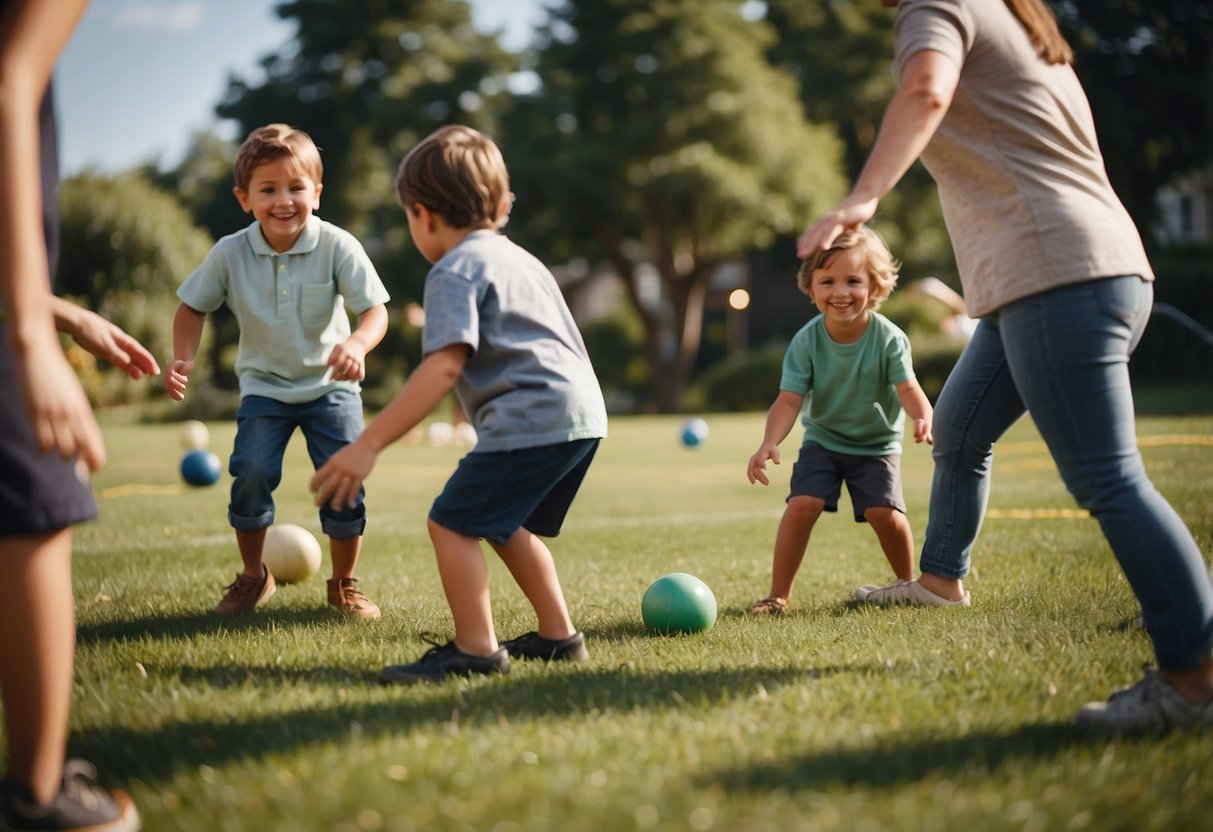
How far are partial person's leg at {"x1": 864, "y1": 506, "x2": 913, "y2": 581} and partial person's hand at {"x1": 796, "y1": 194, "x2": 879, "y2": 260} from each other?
2.34m

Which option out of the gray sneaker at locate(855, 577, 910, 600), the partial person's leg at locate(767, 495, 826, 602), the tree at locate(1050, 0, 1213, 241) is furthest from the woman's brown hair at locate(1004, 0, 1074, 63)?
the tree at locate(1050, 0, 1213, 241)

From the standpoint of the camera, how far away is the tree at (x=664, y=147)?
34438 millimetres

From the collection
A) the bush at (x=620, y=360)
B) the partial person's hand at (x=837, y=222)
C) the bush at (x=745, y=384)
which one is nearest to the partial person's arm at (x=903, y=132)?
the partial person's hand at (x=837, y=222)

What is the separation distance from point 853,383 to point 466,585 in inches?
88.2

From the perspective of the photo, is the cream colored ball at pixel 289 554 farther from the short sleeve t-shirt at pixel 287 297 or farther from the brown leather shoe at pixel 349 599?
the short sleeve t-shirt at pixel 287 297

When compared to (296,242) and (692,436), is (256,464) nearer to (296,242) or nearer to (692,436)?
(296,242)

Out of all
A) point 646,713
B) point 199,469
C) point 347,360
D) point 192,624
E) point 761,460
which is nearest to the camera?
point 646,713

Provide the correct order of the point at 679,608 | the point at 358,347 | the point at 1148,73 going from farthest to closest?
the point at 1148,73 → the point at 679,608 → the point at 358,347

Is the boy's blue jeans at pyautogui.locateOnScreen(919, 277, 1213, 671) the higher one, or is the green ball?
the boy's blue jeans at pyautogui.locateOnScreen(919, 277, 1213, 671)

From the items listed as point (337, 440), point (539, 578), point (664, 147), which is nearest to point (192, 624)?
point (337, 440)

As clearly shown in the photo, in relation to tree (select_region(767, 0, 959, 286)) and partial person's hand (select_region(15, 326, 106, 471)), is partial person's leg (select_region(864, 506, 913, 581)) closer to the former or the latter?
partial person's hand (select_region(15, 326, 106, 471))

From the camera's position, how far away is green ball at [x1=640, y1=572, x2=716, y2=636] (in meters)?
4.35

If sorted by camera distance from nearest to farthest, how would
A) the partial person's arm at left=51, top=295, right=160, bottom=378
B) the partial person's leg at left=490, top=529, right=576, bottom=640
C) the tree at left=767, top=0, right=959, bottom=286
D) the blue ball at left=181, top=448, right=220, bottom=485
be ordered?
the partial person's arm at left=51, top=295, right=160, bottom=378 < the partial person's leg at left=490, top=529, right=576, bottom=640 < the blue ball at left=181, top=448, right=220, bottom=485 < the tree at left=767, top=0, right=959, bottom=286

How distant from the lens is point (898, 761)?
2656 millimetres
